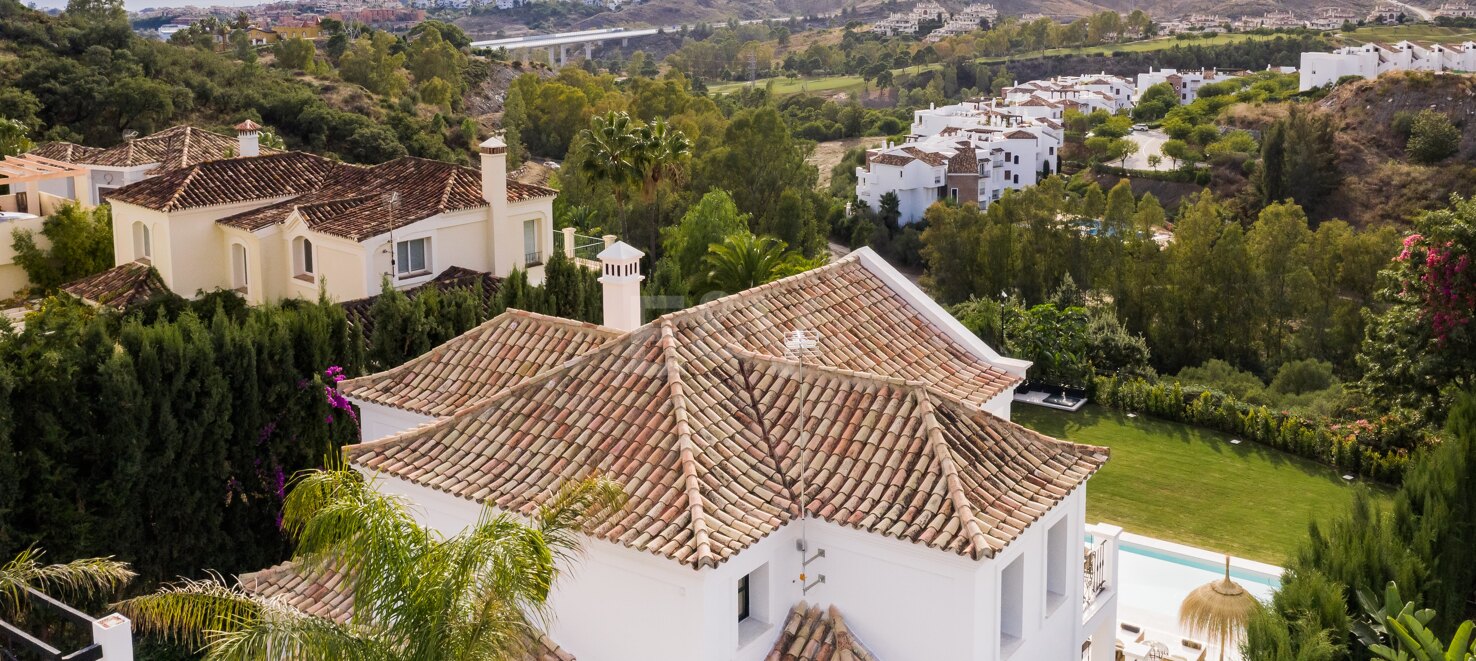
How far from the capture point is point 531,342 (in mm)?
17484

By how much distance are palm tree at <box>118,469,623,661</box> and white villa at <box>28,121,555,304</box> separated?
20.8 m

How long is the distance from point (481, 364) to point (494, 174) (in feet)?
55.5

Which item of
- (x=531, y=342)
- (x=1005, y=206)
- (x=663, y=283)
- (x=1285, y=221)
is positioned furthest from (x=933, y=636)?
(x=1005, y=206)

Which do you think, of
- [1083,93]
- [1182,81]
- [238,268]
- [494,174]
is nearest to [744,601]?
[494,174]

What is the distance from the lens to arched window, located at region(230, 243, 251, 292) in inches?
1361

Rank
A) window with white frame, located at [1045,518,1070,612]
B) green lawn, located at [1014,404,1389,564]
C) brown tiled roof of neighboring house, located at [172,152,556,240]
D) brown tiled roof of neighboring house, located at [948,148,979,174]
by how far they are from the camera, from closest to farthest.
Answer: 1. window with white frame, located at [1045,518,1070,612]
2. green lawn, located at [1014,404,1389,564]
3. brown tiled roof of neighboring house, located at [172,152,556,240]
4. brown tiled roof of neighboring house, located at [948,148,979,174]

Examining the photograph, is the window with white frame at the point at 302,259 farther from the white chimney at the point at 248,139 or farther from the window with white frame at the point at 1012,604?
the window with white frame at the point at 1012,604

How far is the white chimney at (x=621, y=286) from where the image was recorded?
1705 cm

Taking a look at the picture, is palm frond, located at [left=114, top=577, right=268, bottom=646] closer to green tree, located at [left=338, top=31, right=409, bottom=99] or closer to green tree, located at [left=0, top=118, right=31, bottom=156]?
green tree, located at [left=0, top=118, right=31, bottom=156]

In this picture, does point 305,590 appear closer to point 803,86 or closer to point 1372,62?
point 1372,62

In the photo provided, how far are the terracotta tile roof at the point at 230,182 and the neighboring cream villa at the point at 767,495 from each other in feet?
67.8

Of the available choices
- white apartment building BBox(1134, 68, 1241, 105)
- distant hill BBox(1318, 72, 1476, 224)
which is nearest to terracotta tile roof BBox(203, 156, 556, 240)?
distant hill BBox(1318, 72, 1476, 224)

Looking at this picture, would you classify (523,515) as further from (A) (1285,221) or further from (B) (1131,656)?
(A) (1285,221)

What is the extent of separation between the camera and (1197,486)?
1248 inches
